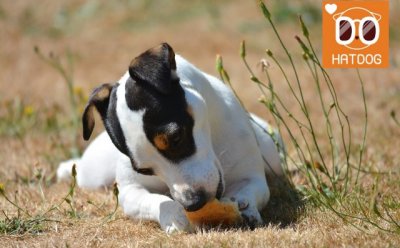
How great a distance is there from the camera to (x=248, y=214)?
12.0ft

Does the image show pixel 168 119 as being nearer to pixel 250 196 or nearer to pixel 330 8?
pixel 250 196

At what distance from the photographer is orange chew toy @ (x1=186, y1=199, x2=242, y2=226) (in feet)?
11.5

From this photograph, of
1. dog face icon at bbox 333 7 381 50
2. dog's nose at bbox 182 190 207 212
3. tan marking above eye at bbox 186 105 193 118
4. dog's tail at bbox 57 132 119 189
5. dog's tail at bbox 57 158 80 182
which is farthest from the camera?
dog's tail at bbox 57 158 80 182

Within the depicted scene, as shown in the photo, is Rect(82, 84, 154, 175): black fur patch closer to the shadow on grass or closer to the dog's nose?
the dog's nose

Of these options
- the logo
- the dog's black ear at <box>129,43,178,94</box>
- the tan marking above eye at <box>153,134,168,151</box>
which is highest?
the logo

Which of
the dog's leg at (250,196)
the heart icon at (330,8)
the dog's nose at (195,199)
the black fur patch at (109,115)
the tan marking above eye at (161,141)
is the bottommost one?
the dog's leg at (250,196)

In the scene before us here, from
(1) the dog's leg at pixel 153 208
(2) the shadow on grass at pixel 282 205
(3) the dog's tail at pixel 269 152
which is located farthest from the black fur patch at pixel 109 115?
(3) the dog's tail at pixel 269 152

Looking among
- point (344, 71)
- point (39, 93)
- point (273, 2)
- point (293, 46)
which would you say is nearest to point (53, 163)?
point (39, 93)

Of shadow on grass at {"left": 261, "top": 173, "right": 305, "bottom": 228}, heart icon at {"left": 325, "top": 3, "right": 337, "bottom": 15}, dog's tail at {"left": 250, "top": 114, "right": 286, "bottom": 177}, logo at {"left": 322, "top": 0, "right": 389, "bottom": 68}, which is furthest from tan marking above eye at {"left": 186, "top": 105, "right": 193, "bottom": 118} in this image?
heart icon at {"left": 325, "top": 3, "right": 337, "bottom": 15}

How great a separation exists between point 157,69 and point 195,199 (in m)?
0.61

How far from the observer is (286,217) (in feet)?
12.7

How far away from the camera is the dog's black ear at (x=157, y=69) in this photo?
11.1 feet

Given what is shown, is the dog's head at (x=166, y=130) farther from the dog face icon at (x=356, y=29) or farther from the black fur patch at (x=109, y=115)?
the dog face icon at (x=356, y=29)

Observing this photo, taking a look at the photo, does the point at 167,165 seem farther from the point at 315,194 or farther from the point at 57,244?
the point at 315,194
